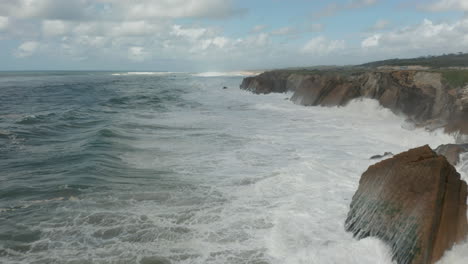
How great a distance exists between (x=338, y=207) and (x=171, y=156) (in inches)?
304

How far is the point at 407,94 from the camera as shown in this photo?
24922mm

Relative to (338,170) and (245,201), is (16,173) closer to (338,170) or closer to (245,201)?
(245,201)

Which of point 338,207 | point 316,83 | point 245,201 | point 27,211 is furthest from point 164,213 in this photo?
point 316,83

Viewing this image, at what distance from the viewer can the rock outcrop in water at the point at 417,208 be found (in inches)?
251

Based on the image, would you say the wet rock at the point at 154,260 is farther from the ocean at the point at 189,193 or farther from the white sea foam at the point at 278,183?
the white sea foam at the point at 278,183

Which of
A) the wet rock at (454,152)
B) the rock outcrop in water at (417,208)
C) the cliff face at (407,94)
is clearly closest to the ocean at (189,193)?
the rock outcrop in water at (417,208)

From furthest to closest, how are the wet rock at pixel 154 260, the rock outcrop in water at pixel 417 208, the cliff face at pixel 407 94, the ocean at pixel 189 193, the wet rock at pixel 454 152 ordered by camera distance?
the cliff face at pixel 407 94 < the wet rock at pixel 454 152 < the ocean at pixel 189 193 < the wet rock at pixel 154 260 < the rock outcrop in water at pixel 417 208

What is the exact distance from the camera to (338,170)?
12.8 meters

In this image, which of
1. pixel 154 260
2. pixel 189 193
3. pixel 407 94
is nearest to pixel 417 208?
pixel 154 260

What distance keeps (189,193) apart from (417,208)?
20.1ft

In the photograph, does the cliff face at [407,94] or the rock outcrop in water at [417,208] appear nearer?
the rock outcrop in water at [417,208]

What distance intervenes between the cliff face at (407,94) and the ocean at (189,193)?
1.19m

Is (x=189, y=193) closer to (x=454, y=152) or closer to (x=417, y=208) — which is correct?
(x=417, y=208)

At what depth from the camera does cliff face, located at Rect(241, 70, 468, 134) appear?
59.5 feet
